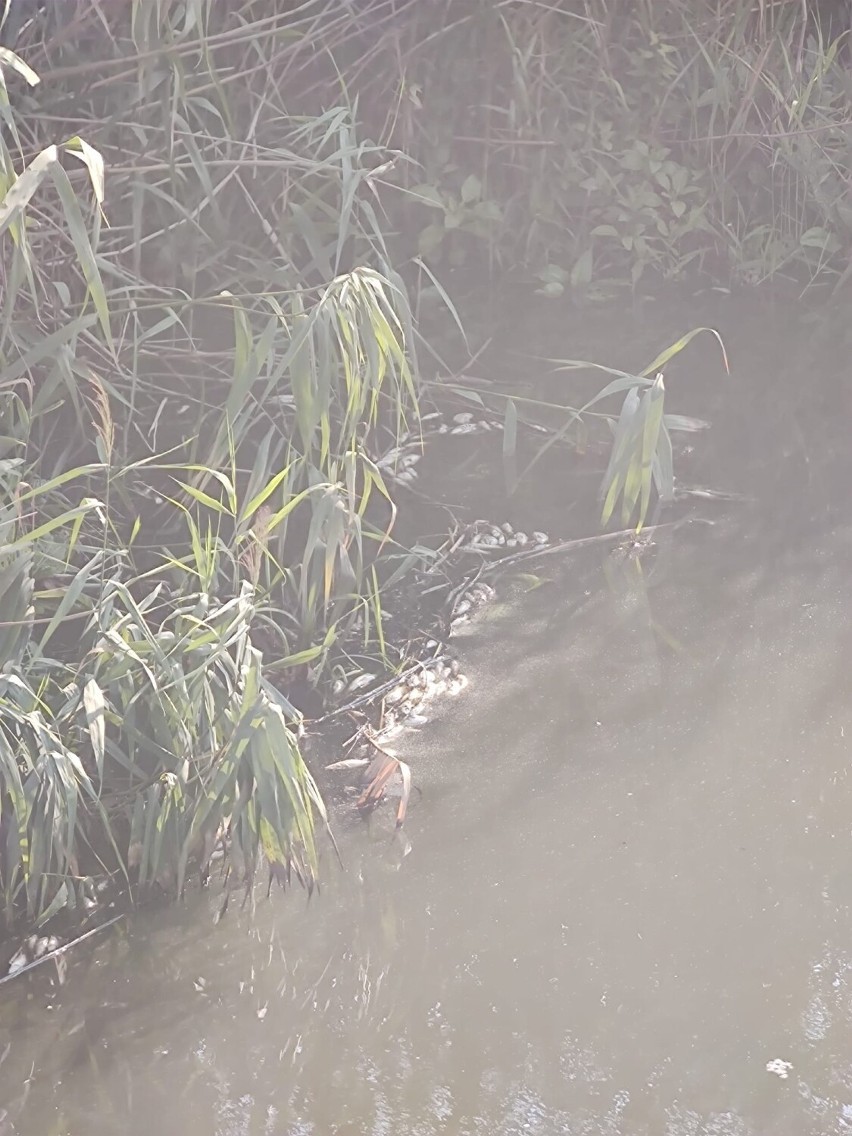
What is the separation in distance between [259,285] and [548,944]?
4.25ft

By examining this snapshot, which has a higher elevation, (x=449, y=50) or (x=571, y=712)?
(x=449, y=50)

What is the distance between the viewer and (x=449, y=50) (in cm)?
292

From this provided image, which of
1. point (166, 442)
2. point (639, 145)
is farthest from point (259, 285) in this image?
point (639, 145)

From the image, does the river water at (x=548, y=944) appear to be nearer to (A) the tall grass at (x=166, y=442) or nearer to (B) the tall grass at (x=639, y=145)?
(A) the tall grass at (x=166, y=442)

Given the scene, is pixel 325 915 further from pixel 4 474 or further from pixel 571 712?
pixel 4 474

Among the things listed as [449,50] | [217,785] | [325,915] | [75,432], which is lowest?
[325,915]

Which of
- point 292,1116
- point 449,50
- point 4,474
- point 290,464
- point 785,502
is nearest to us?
point 292,1116

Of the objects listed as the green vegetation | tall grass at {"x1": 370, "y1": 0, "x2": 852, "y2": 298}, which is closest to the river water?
the green vegetation

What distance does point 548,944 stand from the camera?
1.62 m

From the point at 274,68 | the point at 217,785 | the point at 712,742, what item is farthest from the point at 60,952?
the point at 274,68

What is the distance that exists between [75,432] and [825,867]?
4.08 ft

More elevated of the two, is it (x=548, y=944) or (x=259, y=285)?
(x=259, y=285)

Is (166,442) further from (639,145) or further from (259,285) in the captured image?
(639,145)

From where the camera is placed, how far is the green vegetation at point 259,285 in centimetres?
160
